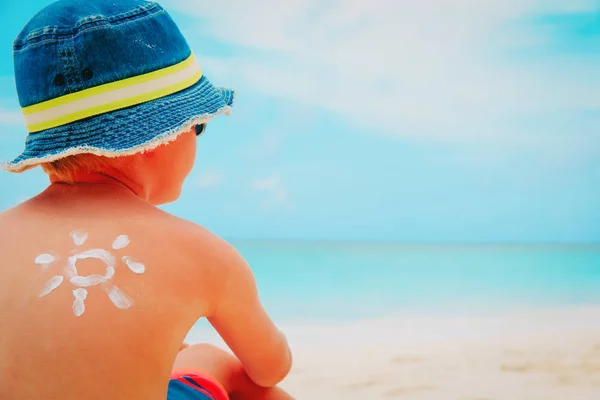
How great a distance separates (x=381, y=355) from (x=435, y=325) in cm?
123

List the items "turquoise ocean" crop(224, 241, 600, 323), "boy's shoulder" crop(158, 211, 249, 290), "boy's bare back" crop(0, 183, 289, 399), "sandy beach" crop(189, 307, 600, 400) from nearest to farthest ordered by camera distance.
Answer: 1. "boy's bare back" crop(0, 183, 289, 399)
2. "boy's shoulder" crop(158, 211, 249, 290)
3. "sandy beach" crop(189, 307, 600, 400)
4. "turquoise ocean" crop(224, 241, 600, 323)

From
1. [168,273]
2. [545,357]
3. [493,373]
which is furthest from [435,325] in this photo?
[168,273]

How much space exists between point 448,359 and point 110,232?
2176mm

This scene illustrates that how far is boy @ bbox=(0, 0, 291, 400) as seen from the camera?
2.89ft

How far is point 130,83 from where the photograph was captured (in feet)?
3.36

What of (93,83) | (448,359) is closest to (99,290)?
(93,83)

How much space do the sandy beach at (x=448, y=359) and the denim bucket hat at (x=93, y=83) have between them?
4.88ft

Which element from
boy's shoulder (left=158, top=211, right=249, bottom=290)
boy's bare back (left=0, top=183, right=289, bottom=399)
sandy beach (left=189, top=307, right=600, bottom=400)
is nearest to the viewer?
boy's bare back (left=0, top=183, right=289, bottom=399)

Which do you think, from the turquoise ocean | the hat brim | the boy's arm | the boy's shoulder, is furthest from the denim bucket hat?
the turquoise ocean

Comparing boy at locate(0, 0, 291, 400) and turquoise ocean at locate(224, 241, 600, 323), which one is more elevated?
boy at locate(0, 0, 291, 400)

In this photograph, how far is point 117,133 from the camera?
3.29ft

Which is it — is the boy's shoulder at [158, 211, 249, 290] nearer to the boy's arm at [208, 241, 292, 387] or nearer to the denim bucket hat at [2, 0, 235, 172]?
the boy's arm at [208, 241, 292, 387]

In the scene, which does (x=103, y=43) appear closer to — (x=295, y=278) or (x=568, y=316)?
(x=568, y=316)

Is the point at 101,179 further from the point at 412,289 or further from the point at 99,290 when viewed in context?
the point at 412,289
